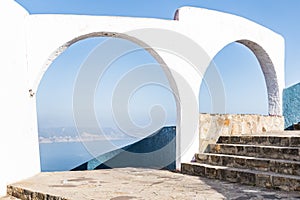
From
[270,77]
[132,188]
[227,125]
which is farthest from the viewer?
[270,77]

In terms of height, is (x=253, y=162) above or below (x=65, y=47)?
below

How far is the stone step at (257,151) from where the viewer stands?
4473 millimetres

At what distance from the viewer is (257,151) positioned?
4941mm

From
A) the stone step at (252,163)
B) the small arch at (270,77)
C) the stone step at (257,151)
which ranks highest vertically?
the small arch at (270,77)

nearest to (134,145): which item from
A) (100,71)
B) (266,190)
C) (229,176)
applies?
(100,71)

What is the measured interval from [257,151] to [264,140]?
1.06ft

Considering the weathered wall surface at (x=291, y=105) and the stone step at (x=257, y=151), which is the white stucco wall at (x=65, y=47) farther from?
the weathered wall surface at (x=291, y=105)

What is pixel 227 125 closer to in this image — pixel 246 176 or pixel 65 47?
pixel 246 176

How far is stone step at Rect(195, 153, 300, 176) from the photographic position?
415 cm

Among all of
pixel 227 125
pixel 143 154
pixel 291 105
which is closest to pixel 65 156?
pixel 143 154

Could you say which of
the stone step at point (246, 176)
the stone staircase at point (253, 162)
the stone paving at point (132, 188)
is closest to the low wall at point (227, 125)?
the stone staircase at point (253, 162)

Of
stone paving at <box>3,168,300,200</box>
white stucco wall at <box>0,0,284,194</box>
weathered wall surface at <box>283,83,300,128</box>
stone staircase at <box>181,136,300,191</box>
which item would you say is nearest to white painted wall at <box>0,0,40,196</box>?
white stucco wall at <box>0,0,284,194</box>

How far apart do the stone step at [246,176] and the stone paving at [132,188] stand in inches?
5.2

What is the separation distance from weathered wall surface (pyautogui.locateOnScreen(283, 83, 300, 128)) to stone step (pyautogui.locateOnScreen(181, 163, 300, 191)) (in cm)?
394
